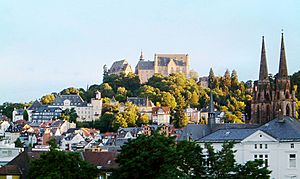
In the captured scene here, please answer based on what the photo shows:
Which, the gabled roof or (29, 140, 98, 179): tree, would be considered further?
the gabled roof

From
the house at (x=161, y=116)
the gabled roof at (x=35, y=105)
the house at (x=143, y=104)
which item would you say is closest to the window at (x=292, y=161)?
the house at (x=161, y=116)

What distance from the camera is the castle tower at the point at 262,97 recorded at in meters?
93.5

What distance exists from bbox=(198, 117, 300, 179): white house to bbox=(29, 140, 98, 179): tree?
12.7m

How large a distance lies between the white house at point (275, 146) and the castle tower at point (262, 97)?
35.3 metres

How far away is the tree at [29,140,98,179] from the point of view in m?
50.5

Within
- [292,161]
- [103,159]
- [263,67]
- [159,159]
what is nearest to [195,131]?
[263,67]

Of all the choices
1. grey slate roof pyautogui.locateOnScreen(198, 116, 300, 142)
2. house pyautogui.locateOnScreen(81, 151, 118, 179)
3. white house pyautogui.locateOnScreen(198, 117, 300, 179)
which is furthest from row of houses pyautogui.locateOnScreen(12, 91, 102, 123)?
white house pyautogui.locateOnScreen(198, 117, 300, 179)

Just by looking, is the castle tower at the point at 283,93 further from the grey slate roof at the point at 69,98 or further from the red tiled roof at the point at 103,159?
the grey slate roof at the point at 69,98

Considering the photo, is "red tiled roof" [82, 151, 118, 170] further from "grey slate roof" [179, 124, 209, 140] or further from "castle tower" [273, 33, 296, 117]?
"castle tower" [273, 33, 296, 117]

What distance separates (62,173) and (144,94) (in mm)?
137749

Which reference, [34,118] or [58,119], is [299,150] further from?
[34,118]

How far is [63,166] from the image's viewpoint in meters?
51.0

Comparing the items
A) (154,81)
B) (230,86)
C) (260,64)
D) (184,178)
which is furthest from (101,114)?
(184,178)

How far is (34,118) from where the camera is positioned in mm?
191375
